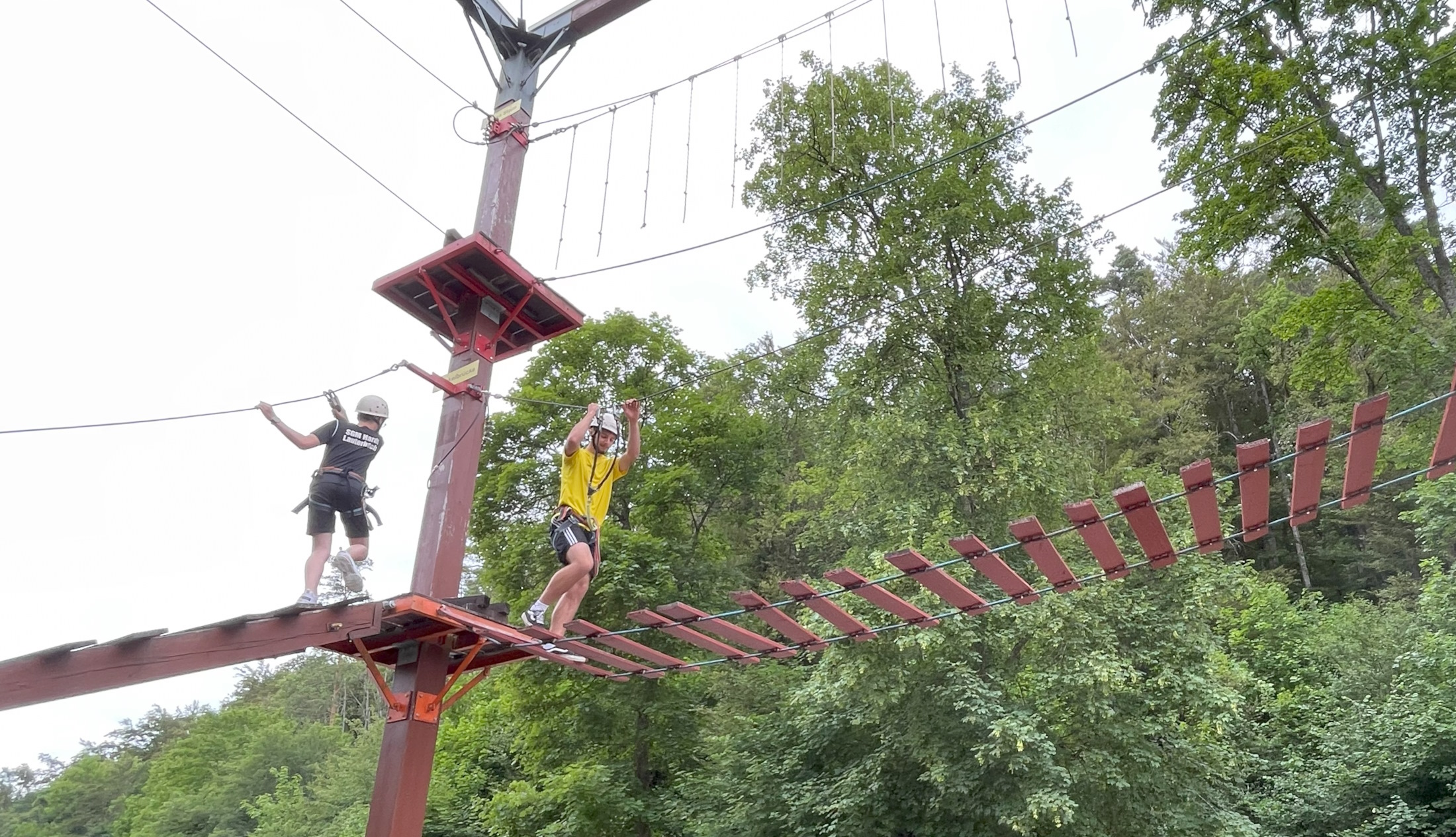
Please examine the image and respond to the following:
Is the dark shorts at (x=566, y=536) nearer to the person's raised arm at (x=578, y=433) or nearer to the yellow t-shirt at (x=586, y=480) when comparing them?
the yellow t-shirt at (x=586, y=480)

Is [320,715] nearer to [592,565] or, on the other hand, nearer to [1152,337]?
[1152,337]

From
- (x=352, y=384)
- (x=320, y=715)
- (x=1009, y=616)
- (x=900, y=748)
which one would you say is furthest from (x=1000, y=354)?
(x=320, y=715)

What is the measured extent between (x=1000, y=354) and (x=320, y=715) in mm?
40557

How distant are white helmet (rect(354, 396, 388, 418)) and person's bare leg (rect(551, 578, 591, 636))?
5.50 ft

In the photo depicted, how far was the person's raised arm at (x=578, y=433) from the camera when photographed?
4984 mm

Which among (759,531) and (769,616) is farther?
(759,531)

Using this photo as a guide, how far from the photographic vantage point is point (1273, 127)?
1136 centimetres

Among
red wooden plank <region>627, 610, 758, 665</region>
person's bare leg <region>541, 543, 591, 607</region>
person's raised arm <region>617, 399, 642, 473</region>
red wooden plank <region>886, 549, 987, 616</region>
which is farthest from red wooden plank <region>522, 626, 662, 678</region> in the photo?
red wooden plank <region>886, 549, 987, 616</region>

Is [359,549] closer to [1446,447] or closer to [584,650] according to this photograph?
[584,650]

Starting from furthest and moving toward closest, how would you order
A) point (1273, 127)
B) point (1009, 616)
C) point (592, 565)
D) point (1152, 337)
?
point (1152, 337) < point (1273, 127) < point (1009, 616) < point (592, 565)

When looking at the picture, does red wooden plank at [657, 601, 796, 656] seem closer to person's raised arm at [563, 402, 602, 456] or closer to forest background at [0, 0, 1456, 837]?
person's raised arm at [563, 402, 602, 456]

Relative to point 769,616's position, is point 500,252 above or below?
above

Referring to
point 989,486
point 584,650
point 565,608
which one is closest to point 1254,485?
point 565,608

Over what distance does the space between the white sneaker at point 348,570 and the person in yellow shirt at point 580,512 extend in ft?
3.38
